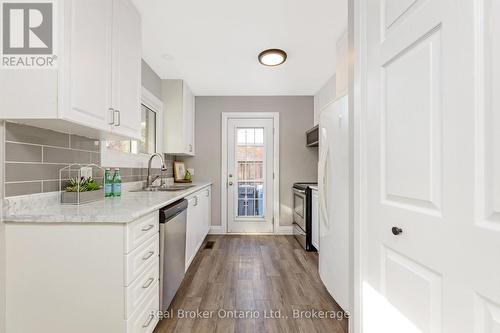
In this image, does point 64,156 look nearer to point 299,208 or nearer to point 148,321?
point 148,321

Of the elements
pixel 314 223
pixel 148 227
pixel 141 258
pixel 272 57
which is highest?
pixel 272 57

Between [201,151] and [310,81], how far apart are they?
83.9 inches

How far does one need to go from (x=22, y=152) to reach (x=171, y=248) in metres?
1.09

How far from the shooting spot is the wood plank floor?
5.76 feet

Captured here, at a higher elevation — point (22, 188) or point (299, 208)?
point (22, 188)

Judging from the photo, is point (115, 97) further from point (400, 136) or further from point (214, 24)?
point (400, 136)

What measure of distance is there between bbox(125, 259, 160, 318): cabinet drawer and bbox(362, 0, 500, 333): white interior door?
3.88 feet

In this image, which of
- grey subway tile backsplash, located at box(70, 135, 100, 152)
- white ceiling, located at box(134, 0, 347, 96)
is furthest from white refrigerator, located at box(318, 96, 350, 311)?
grey subway tile backsplash, located at box(70, 135, 100, 152)

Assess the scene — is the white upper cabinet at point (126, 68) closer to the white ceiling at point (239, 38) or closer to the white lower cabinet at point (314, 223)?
the white ceiling at point (239, 38)

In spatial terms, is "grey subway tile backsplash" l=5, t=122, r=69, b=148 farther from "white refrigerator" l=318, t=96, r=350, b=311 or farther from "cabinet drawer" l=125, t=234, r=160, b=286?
"white refrigerator" l=318, t=96, r=350, b=311

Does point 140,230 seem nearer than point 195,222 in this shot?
Yes

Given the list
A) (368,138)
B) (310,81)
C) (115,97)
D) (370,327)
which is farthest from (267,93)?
(370,327)

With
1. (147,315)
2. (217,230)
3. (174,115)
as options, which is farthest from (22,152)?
(217,230)

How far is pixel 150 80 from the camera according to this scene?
3100 mm
